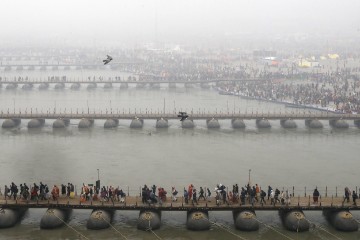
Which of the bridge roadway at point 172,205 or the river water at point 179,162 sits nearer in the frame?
the bridge roadway at point 172,205

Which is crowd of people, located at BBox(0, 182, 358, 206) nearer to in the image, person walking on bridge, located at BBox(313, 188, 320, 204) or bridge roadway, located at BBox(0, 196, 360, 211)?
person walking on bridge, located at BBox(313, 188, 320, 204)

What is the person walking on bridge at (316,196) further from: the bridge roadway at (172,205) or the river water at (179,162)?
the river water at (179,162)

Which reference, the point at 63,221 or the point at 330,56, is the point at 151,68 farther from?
the point at 63,221

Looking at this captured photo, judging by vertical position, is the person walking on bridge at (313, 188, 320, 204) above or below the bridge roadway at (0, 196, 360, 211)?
above

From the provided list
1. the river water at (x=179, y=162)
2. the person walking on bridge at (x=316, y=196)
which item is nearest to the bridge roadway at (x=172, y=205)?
the person walking on bridge at (x=316, y=196)

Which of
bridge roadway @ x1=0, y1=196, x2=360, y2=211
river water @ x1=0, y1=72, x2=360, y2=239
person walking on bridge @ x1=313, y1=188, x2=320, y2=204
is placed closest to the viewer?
bridge roadway @ x1=0, y1=196, x2=360, y2=211

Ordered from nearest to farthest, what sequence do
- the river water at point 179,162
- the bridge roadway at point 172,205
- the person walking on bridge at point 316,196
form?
the bridge roadway at point 172,205 → the river water at point 179,162 → the person walking on bridge at point 316,196

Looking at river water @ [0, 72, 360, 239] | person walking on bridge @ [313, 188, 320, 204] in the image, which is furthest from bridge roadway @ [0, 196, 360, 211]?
river water @ [0, 72, 360, 239]

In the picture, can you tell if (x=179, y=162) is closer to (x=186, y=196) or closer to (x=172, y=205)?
(x=186, y=196)

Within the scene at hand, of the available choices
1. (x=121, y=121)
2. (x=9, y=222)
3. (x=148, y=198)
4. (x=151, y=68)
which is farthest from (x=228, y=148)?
(x=151, y=68)
